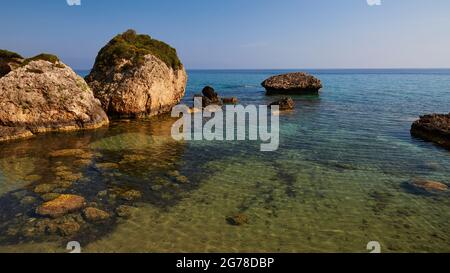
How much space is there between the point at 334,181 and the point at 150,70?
27106 mm

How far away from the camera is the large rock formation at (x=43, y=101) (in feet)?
92.4

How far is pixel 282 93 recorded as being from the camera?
2972 inches

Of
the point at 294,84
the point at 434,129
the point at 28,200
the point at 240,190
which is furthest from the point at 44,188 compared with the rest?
the point at 294,84

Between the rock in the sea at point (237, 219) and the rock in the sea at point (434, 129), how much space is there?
19277 mm

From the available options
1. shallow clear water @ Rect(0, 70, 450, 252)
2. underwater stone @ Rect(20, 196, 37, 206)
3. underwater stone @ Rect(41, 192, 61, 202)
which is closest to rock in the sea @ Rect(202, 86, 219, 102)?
shallow clear water @ Rect(0, 70, 450, 252)

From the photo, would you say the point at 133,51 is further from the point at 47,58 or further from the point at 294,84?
the point at 294,84

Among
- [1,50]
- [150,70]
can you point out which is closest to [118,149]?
[150,70]

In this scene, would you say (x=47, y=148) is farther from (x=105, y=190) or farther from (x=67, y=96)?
(x=105, y=190)

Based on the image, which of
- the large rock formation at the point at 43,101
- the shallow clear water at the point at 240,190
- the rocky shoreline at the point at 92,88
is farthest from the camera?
the rocky shoreline at the point at 92,88

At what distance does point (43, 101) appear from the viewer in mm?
29531

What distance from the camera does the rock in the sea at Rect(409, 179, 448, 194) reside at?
652 inches

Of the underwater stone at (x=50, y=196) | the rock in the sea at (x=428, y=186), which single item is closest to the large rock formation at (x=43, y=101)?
the underwater stone at (x=50, y=196)

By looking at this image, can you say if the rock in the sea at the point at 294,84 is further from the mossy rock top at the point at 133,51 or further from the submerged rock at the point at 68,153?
the submerged rock at the point at 68,153

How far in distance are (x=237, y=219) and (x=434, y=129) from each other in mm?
21817
